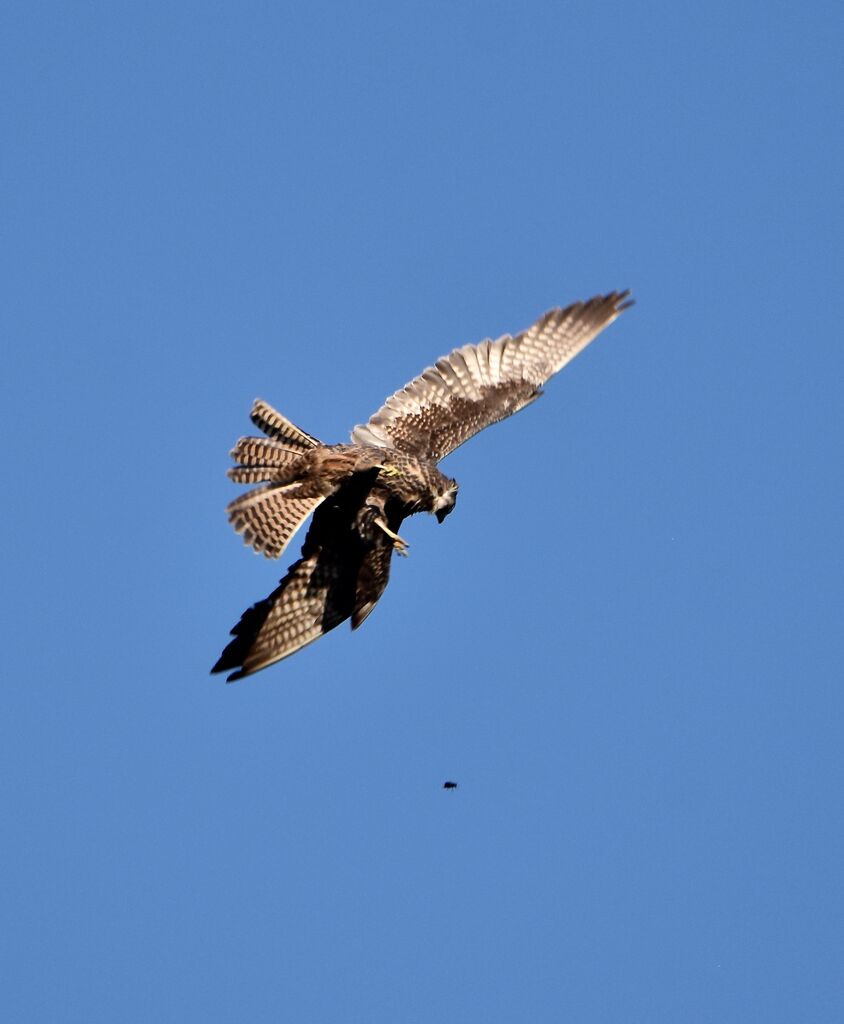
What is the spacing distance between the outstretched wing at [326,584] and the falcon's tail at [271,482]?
58cm

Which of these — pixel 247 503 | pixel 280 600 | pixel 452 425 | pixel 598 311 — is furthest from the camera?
pixel 598 311

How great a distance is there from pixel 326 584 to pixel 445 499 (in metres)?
1.28

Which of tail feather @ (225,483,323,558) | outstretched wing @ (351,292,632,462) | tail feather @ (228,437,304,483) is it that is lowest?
tail feather @ (225,483,323,558)

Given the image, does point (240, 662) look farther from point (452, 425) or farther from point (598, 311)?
point (598, 311)

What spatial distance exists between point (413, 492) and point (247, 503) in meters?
1.74

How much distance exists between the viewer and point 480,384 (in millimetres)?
18188

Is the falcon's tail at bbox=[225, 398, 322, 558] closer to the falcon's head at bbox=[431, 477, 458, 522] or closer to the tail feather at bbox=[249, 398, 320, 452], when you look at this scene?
the tail feather at bbox=[249, 398, 320, 452]

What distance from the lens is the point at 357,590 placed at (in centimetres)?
1630

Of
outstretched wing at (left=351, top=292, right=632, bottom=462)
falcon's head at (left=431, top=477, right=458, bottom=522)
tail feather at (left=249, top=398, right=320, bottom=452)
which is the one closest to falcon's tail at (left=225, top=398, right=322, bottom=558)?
tail feather at (left=249, top=398, right=320, bottom=452)

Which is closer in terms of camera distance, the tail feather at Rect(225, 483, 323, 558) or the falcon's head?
the tail feather at Rect(225, 483, 323, 558)

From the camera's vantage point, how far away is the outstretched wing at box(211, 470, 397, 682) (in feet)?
52.2

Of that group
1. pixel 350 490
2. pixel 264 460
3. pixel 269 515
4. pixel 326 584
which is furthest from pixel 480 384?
pixel 269 515

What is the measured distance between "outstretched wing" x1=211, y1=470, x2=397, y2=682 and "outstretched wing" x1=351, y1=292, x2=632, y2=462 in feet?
4.24

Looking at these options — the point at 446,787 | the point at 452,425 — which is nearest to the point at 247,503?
the point at 452,425
